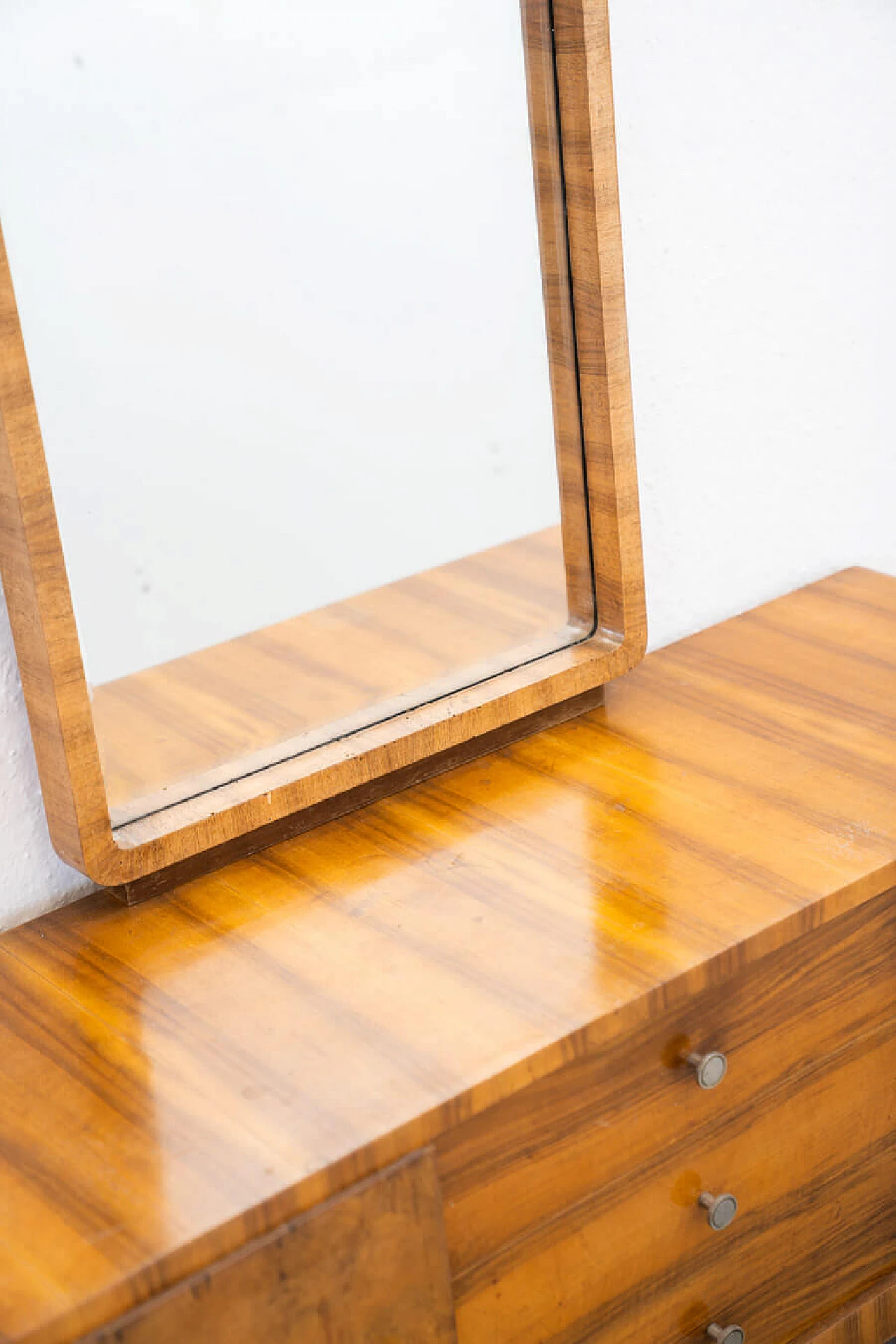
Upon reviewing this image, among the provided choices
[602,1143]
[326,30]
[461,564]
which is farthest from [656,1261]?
[326,30]

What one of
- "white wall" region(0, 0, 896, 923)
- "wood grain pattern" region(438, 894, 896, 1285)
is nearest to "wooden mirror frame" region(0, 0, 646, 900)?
"white wall" region(0, 0, 896, 923)

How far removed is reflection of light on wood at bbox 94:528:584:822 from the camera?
1138mm

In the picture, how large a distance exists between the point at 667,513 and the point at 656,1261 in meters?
0.69

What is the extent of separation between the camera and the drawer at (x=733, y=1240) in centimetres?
A: 105

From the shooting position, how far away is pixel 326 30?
1111 millimetres

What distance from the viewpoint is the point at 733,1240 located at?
3.86 ft

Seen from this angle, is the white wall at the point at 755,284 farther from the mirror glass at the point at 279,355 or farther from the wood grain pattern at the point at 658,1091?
the wood grain pattern at the point at 658,1091

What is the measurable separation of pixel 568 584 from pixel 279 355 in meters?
0.35

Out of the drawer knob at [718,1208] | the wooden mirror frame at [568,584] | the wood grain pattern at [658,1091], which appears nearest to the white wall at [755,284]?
the wooden mirror frame at [568,584]

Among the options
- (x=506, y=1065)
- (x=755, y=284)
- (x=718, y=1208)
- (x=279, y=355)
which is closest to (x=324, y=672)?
(x=279, y=355)

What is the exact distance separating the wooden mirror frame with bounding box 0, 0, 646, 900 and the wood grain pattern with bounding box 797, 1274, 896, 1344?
21.5 inches

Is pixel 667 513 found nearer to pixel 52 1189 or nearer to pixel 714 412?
pixel 714 412

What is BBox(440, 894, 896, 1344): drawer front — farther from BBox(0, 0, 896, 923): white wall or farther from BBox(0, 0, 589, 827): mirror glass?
BBox(0, 0, 896, 923): white wall

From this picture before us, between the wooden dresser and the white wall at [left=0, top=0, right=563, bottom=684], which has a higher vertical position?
the white wall at [left=0, top=0, right=563, bottom=684]
